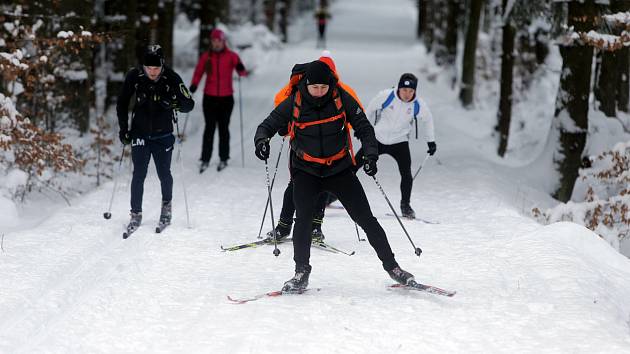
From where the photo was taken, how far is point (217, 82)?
41.9 feet

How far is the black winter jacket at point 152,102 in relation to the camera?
870 cm

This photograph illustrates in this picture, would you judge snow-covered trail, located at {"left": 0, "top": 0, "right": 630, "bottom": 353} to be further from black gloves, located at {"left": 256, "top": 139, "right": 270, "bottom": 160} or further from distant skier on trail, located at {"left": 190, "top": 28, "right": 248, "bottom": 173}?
distant skier on trail, located at {"left": 190, "top": 28, "right": 248, "bottom": 173}

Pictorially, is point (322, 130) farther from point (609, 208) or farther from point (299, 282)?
point (609, 208)

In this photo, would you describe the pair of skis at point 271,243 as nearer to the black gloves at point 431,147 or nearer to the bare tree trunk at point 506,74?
Answer: the black gloves at point 431,147

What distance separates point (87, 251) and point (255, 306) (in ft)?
8.55

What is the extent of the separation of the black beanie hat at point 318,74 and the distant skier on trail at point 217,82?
651 centimetres

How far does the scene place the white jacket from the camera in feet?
31.9

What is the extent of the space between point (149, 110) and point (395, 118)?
324 centimetres

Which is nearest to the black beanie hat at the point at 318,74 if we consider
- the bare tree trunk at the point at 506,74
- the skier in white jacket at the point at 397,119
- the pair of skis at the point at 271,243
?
the pair of skis at the point at 271,243

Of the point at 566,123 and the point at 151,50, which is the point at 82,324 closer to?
the point at 151,50

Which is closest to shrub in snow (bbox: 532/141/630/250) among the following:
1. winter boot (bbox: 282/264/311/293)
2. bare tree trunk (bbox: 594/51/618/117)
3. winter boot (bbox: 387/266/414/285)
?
bare tree trunk (bbox: 594/51/618/117)

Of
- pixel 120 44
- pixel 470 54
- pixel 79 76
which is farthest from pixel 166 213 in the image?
pixel 470 54

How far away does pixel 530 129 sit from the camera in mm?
22281

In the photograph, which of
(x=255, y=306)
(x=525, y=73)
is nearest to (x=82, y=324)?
(x=255, y=306)
